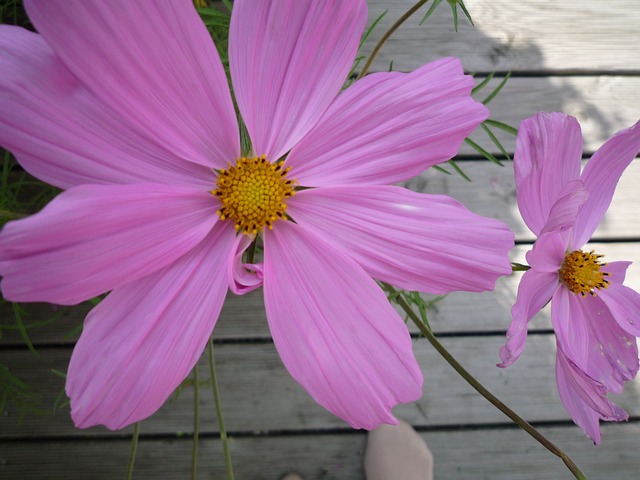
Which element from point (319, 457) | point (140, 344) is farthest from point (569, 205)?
point (319, 457)

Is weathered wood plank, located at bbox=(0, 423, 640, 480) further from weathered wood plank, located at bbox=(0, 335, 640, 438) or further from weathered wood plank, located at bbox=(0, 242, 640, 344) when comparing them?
weathered wood plank, located at bbox=(0, 242, 640, 344)

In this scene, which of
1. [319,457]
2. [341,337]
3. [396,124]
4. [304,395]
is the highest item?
[396,124]

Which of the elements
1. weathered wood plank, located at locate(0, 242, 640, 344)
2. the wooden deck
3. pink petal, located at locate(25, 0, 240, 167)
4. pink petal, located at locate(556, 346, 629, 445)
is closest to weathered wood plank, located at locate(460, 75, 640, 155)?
the wooden deck

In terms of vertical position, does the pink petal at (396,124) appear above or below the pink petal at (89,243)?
above

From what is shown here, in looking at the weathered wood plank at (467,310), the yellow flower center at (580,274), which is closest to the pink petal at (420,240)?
the yellow flower center at (580,274)

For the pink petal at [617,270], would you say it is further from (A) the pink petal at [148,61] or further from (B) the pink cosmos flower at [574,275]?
(A) the pink petal at [148,61]

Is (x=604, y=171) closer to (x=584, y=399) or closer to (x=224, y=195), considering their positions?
(x=584, y=399)
